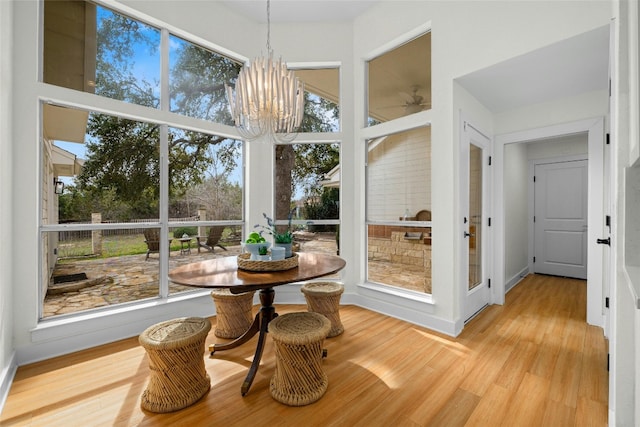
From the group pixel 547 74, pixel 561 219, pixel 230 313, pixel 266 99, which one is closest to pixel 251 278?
pixel 230 313

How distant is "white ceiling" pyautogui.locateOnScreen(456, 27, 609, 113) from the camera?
223cm

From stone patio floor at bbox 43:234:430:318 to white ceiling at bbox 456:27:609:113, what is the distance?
209 centimetres

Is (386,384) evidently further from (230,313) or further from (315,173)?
(315,173)

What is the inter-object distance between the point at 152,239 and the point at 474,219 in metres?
3.62

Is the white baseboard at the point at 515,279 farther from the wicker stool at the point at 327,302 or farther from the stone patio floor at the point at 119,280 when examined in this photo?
the wicker stool at the point at 327,302

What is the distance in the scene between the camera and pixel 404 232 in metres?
3.33

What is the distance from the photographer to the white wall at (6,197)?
1961 millimetres

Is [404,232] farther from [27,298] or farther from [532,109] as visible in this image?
[27,298]

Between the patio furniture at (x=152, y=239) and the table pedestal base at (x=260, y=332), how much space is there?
4.00 ft

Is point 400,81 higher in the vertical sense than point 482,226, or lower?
higher

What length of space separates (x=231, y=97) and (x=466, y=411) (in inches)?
114

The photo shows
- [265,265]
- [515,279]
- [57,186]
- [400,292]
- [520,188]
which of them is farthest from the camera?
[520,188]

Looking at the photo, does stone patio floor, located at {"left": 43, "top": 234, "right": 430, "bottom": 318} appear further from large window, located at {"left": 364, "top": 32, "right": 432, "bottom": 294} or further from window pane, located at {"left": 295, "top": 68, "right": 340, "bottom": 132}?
window pane, located at {"left": 295, "top": 68, "right": 340, "bottom": 132}

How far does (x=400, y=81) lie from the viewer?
132 inches
